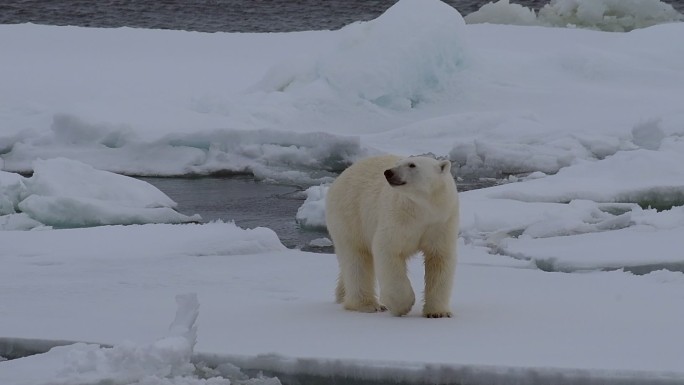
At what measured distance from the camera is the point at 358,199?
16.2 feet

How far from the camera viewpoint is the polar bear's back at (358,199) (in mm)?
4832

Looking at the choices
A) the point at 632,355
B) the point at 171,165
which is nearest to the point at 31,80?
the point at 171,165

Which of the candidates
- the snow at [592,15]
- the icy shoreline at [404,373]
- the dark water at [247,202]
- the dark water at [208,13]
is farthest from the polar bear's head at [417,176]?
the dark water at [208,13]

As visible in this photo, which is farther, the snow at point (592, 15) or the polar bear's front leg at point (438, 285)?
the snow at point (592, 15)

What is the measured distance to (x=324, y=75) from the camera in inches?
501

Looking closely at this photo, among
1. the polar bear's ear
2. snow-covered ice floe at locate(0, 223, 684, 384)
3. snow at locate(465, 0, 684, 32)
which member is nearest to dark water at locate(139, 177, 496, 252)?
snow-covered ice floe at locate(0, 223, 684, 384)

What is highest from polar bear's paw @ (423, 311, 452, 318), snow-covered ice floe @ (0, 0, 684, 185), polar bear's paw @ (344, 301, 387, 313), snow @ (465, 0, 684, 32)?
polar bear's paw @ (423, 311, 452, 318)

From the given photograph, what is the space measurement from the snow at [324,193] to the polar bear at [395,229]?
125 millimetres

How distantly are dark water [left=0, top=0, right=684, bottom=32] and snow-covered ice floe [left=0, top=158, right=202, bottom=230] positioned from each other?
1912cm

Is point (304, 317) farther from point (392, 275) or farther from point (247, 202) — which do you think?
point (247, 202)

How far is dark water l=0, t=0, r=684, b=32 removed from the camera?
1142 inches

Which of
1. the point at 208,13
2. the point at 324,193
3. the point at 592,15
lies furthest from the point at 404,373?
the point at 208,13

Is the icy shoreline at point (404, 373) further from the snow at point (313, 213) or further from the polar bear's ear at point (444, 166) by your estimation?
the snow at point (313, 213)

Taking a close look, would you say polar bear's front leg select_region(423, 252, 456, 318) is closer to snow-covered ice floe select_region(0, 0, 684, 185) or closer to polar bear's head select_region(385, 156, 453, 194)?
polar bear's head select_region(385, 156, 453, 194)
